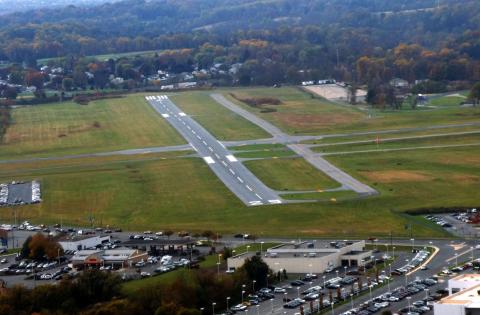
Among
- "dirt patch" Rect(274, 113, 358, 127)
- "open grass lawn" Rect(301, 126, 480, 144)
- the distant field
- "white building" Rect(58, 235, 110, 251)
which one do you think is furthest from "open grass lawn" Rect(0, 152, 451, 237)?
the distant field

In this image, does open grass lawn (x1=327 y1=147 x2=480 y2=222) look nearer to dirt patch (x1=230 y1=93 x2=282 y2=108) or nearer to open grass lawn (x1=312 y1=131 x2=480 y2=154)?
open grass lawn (x1=312 y1=131 x2=480 y2=154)

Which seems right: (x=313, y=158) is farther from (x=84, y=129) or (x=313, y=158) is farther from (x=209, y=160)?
(x=84, y=129)

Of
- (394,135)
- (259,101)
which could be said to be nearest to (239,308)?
(394,135)

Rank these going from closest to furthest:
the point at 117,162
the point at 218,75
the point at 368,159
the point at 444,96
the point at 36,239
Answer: the point at 36,239 → the point at 368,159 → the point at 117,162 → the point at 444,96 → the point at 218,75

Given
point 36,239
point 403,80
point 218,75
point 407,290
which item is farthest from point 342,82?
point 407,290

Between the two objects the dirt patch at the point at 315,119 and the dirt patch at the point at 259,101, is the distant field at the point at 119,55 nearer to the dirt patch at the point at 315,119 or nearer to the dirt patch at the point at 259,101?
the dirt patch at the point at 259,101

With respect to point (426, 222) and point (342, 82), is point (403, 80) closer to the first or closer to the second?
point (342, 82)
